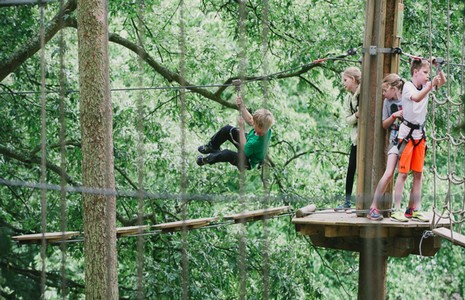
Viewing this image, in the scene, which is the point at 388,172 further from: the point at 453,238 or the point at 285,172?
the point at 285,172

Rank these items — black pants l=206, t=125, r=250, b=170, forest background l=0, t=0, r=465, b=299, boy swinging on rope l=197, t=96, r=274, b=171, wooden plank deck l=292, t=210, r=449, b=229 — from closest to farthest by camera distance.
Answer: wooden plank deck l=292, t=210, r=449, b=229 < boy swinging on rope l=197, t=96, r=274, b=171 < black pants l=206, t=125, r=250, b=170 < forest background l=0, t=0, r=465, b=299

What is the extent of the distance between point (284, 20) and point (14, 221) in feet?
7.94

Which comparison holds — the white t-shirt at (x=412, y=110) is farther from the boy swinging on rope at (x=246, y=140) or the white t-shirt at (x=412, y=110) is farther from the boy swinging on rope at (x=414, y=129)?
the boy swinging on rope at (x=246, y=140)

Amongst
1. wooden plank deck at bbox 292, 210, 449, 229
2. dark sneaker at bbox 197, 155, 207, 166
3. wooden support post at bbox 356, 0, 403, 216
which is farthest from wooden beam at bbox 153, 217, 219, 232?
wooden support post at bbox 356, 0, 403, 216

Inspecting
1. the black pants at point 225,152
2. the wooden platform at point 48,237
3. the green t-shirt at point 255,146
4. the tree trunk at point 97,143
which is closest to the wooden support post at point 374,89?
the green t-shirt at point 255,146

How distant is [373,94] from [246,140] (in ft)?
3.01

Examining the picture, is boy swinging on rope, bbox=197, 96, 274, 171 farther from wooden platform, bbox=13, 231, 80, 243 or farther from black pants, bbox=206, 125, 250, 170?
wooden platform, bbox=13, 231, 80, 243

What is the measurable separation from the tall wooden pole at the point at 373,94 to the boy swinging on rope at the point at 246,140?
497 mm

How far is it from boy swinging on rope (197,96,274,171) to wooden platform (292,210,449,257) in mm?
493

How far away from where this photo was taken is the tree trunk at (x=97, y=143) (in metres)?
4.38

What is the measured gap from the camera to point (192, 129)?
7.06 m

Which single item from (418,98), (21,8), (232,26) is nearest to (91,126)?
(418,98)

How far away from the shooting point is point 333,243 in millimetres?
4230

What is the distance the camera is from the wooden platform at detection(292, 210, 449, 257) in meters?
3.78
